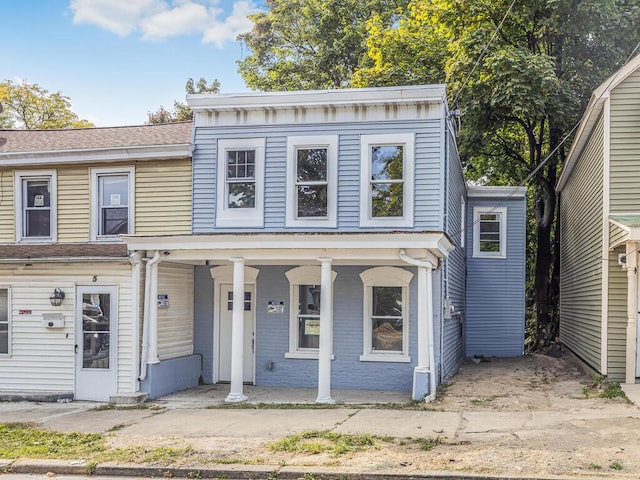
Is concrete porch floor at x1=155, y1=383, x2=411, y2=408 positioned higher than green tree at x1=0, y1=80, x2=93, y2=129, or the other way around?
green tree at x1=0, y1=80, x2=93, y2=129

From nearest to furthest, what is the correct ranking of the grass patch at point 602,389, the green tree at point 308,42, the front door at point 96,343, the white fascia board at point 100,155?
the grass patch at point 602,389 < the front door at point 96,343 < the white fascia board at point 100,155 < the green tree at point 308,42

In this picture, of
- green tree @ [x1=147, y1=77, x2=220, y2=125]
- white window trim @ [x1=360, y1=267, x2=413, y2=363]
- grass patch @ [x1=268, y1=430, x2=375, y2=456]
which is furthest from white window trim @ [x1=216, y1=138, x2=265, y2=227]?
green tree @ [x1=147, y1=77, x2=220, y2=125]

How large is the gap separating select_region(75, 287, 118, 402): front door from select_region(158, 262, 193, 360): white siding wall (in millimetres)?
946

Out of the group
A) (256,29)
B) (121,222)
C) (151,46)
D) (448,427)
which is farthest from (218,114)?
(256,29)

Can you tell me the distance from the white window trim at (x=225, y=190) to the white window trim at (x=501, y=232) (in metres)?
8.24

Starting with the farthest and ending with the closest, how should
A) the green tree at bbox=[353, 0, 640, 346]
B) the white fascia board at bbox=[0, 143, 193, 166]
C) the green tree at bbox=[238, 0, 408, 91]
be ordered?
the green tree at bbox=[238, 0, 408, 91] < the green tree at bbox=[353, 0, 640, 346] < the white fascia board at bbox=[0, 143, 193, 166]

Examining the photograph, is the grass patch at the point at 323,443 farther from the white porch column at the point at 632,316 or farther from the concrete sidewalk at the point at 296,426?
the white porch column at the point at 632,316

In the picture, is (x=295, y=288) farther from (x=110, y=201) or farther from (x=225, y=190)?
(x=110, y=201)

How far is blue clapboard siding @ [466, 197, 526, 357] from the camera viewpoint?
19.1 m

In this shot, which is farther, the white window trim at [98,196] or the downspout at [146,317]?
the white window trim at [98,196]

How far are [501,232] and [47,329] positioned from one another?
12723 mm

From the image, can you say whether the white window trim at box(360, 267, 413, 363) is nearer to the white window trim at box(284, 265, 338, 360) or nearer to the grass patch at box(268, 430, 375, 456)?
the white window trim at box(284, 265, 338, 360)

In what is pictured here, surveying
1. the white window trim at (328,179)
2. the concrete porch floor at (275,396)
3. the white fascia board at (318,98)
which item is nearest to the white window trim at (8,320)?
the concrete porch floor at (275,396)

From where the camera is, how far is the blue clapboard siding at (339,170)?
1262 cm
